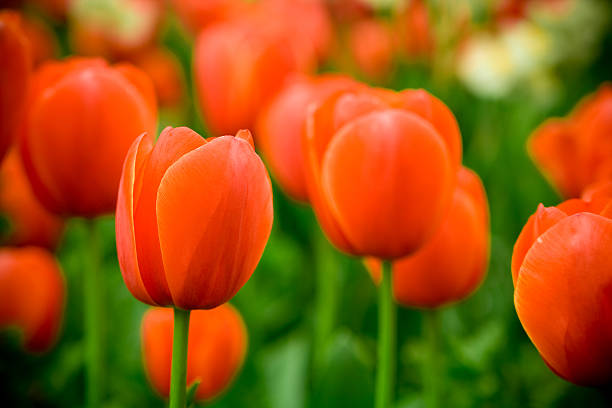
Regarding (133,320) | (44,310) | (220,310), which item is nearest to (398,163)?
(220,310)

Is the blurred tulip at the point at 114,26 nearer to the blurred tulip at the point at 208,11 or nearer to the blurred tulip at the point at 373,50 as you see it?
the blurred tulip at the point at 208,11

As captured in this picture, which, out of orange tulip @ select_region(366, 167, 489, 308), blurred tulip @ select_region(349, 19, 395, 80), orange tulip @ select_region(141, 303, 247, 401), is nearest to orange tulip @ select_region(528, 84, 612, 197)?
orange tulip @ select_region(366, 167, 489, 308)

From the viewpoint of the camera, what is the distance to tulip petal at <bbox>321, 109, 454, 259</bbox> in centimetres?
43

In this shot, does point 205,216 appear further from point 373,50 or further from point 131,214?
point 373,50

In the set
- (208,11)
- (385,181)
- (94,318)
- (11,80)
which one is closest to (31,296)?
(94,318)

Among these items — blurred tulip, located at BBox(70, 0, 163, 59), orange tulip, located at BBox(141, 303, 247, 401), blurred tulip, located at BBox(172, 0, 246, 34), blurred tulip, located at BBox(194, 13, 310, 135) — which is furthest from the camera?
blurred tulip, located at BBox(172, 0, 246, 34)

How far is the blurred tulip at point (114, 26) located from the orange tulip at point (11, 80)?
0.71 meters

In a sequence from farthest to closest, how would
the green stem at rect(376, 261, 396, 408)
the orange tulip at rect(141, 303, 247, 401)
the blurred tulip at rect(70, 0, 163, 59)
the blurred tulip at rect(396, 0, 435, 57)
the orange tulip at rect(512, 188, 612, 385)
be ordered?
the blurred tulip at rect(396, 0, 435, 57) < the blurred tulip at rect(70, 0, 163, 59) < the orange tulip at rect(141, 303, 247, 401) < the green stem at rect(376, 261, 396, 408) < the orange tulip at rect(512, 188, 612, 385)

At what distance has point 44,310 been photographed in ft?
2.02

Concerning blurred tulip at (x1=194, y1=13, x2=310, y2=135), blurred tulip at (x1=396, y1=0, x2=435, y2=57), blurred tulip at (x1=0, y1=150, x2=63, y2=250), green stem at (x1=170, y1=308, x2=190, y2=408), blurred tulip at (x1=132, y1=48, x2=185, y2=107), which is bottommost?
blurred tulip at (x1=132, y1=48, x2=185, y2=107)

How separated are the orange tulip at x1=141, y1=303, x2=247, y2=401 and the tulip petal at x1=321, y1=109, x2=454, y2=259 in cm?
18

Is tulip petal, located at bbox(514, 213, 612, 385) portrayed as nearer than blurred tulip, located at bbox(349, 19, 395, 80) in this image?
Yes

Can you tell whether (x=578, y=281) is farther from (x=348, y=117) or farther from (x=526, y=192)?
(x=526, y=192)

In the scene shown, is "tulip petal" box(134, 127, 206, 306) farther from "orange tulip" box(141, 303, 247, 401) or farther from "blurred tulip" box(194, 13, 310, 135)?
"blurred tulip" box(194, 13, 310, 135)
